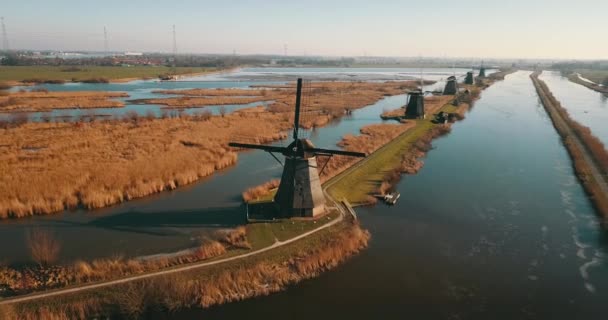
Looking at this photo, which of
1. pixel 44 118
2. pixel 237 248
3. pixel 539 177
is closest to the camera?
pixel 237 248

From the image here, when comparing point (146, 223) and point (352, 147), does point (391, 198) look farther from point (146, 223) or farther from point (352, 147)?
point (146, 223)

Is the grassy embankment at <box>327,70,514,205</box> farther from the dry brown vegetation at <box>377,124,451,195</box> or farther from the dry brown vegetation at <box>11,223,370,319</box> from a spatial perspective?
the dry brown vegetation at <box>11,223,370,319</box>

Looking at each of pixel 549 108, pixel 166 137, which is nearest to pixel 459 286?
pixel 166 137

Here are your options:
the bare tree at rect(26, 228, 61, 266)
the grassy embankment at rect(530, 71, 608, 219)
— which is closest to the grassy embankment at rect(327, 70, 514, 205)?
the grassy embankment at rect(530, 71, 608, 219)

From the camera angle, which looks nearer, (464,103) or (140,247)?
(140,247)

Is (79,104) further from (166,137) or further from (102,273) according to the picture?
(102,273)

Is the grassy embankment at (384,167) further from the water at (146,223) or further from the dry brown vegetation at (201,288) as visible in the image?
the dry brown vegetation at (201,288)
